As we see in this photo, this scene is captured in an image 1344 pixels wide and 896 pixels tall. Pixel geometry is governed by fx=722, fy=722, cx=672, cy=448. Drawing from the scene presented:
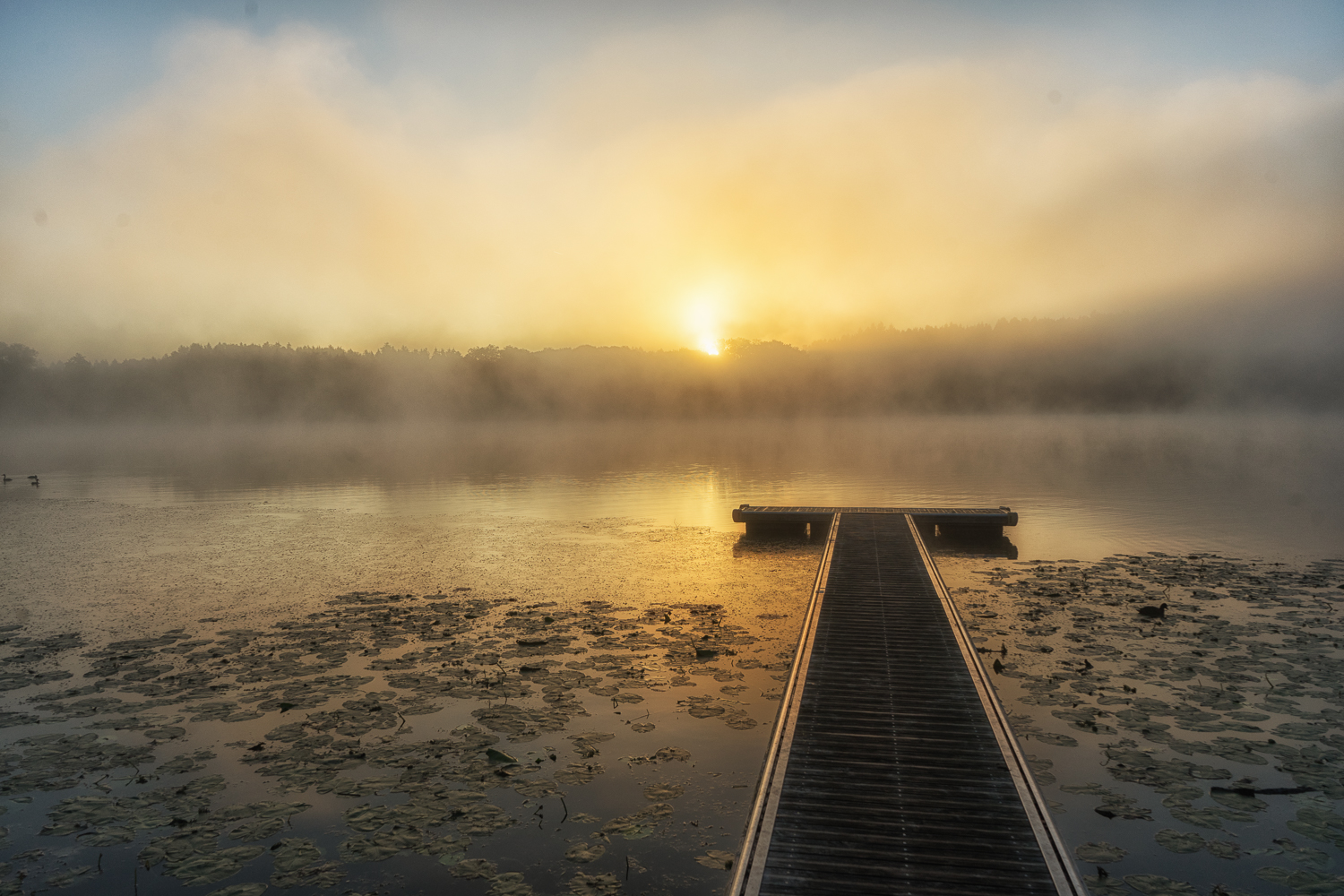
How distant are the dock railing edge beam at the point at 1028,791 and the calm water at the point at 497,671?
1.07m

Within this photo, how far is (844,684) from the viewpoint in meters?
13.8

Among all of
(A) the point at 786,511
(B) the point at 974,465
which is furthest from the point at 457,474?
(B) the point at 974,465

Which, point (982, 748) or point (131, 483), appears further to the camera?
point (131, 483)

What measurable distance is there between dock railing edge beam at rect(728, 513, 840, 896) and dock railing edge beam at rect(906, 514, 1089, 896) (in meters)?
3.19

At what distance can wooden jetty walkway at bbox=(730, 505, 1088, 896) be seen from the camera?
841 centimetres

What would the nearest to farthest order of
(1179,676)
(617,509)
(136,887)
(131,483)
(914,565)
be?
(136,887), (1179,676), (914,565), (617,509), (131,483)

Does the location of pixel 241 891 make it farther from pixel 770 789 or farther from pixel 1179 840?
pixel 1179 840

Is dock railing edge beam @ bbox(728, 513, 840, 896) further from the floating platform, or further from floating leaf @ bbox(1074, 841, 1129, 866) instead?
the floating platform

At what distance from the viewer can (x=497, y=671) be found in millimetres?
16734

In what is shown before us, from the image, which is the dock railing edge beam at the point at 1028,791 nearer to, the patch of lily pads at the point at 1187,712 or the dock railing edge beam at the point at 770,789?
the patch of lily pads at the point at 1187,712

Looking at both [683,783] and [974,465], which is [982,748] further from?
[974,465]

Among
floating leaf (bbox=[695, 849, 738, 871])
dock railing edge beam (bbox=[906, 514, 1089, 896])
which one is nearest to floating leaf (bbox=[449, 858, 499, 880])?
floating leaf (bbox=[695, 849, 738, 871])

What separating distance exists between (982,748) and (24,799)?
14.9 meters

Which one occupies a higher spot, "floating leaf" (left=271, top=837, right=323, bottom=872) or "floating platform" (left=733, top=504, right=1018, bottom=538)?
"floating platform" (left=733, top=504, right=1018, bottom=538)
